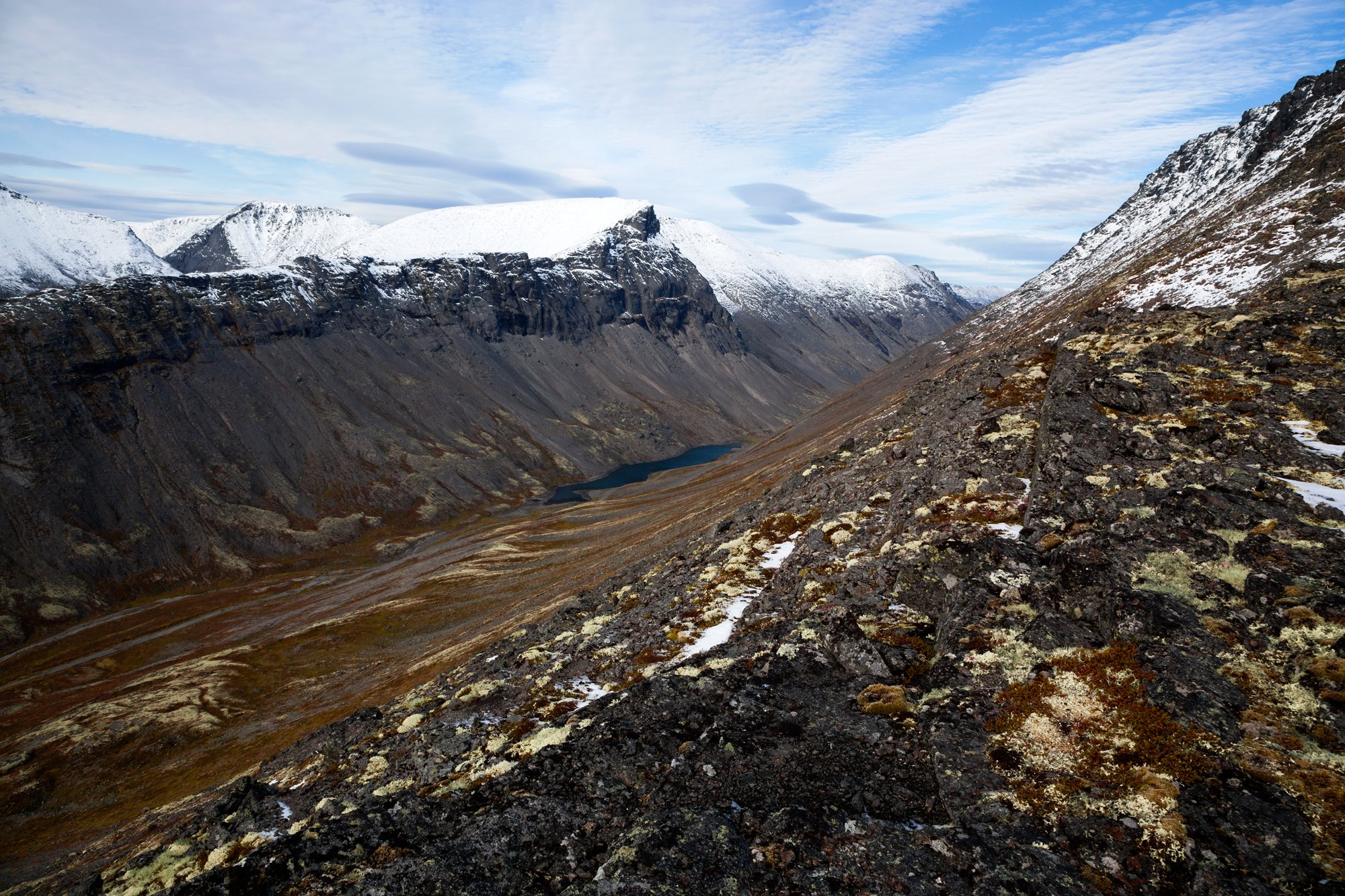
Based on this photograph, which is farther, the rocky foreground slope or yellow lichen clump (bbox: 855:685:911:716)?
yellow lichen clump (bbox: 855:685:911:716)

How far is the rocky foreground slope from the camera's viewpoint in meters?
10.7

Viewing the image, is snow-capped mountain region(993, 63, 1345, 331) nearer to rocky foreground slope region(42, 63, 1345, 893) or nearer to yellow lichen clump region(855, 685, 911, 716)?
rocky foreground slope region(42, 63, 1345, 893)

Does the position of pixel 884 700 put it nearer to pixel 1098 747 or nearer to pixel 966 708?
pixel 966 708

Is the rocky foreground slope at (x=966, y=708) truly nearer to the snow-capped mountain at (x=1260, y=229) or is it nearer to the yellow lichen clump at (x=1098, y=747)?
the yellow lichen clump at (x=1098, y=747)

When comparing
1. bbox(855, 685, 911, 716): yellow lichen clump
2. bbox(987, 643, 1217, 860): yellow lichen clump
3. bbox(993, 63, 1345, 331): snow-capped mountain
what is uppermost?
bbox(993, 63, 1345, 331): snow-capped mountain

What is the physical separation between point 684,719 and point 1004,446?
21.1 meters

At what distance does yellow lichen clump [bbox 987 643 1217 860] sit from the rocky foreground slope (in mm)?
54

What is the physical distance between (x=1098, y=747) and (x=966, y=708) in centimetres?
254

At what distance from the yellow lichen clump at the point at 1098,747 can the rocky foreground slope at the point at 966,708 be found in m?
0.05

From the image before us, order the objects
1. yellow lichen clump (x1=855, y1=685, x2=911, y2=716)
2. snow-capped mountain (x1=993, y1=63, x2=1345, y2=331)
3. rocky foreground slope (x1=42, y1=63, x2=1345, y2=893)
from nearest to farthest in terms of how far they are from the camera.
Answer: rocky foreground slope (x1=42, y1=63, x2=1345, y2=893), yellow lichen clump (x1=855, y1=685, x2=911, y2=716), snow-capped mountain (x1=993, y1=63, x2=1345, y2=331)

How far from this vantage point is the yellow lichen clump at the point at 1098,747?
10766mm

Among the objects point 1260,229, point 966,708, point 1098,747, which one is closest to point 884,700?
point 966,708

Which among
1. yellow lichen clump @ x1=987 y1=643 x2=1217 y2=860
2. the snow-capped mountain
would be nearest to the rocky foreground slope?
yellow lichen clump @ x1=987 y1=643 x2=1217 y2=860

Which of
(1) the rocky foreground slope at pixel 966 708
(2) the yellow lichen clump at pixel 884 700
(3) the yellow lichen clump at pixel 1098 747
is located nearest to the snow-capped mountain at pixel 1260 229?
(1) the rocky foreground slope at pixel 966 708
